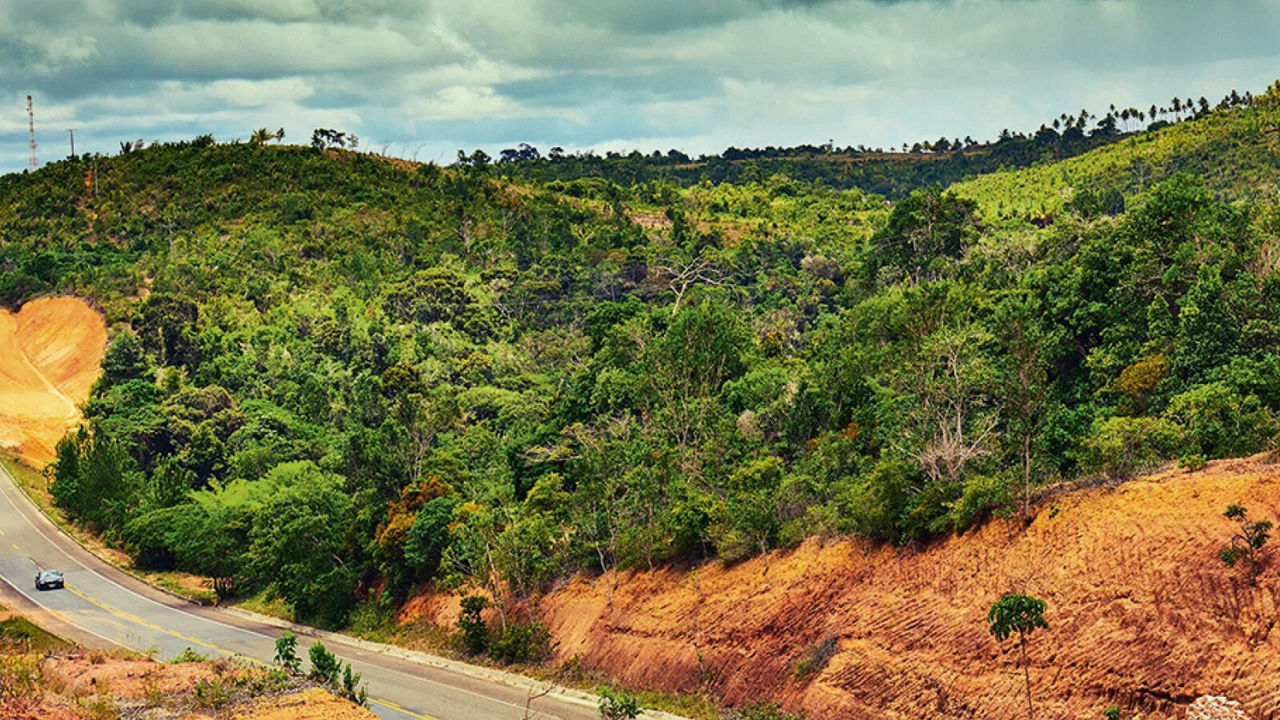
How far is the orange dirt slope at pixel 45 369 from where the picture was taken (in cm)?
8181

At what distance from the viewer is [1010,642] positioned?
2678 cm

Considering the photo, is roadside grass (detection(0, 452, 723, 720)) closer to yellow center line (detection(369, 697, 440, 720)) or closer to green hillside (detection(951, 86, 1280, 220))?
yellow center line (detection(369, 697, 440, 720))

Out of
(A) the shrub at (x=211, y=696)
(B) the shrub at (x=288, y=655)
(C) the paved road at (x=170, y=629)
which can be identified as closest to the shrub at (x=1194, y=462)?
(C) the paved road at (x=170, y=629)

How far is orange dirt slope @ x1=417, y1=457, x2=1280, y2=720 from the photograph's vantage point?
78.3ft

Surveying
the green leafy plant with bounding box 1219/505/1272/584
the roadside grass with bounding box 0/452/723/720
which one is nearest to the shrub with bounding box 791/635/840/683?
the roadside grass with bounding box 0/452/723/720

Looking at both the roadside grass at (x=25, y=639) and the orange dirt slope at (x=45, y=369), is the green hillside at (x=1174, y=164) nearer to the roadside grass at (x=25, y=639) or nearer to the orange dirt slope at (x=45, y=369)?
the orange dirt slope at (x=45, y=369)

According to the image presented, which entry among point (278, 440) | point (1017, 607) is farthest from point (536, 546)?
point (278, 440)

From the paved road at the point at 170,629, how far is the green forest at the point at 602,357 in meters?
3.01

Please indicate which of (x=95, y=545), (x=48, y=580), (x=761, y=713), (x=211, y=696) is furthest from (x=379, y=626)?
(x=95, y=545)

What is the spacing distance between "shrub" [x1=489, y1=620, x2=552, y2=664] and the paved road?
146 centimetres

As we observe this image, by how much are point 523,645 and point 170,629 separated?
→ 19130 millimetres

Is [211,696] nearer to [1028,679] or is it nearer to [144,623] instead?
[1028,679]

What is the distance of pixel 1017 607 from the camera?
24578 mm

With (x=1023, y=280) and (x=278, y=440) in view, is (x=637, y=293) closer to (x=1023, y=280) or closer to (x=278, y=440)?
(x=278, y=440)
